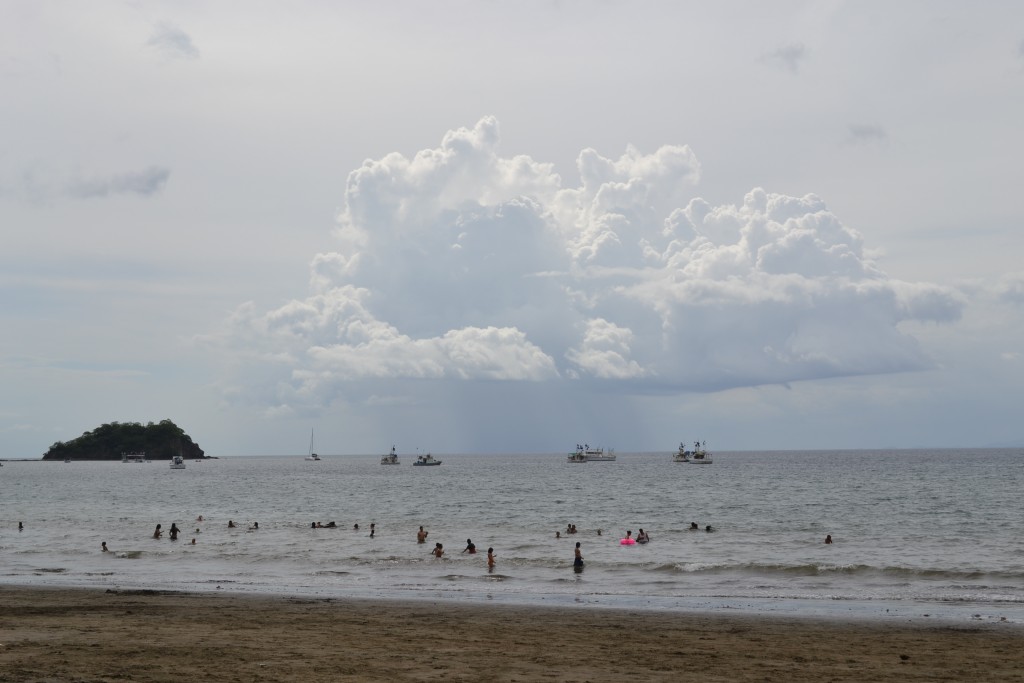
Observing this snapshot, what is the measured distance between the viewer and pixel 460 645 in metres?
24.4

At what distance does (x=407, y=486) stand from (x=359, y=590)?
105326mm

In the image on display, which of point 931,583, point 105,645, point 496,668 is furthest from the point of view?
point 931,583

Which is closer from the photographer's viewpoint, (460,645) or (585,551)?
(460,645)

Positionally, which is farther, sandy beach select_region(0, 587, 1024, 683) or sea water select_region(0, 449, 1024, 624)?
sea water select_region(0, 449, 1024, 624)

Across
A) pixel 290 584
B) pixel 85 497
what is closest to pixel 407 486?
pixel 85 497

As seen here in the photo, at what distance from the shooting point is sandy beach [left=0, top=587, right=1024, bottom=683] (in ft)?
67.1

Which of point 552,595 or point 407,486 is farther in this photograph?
point 407,486

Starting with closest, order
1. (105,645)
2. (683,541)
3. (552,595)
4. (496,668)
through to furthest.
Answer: (496,668) → (105,645) → (552,595) → (683,541)

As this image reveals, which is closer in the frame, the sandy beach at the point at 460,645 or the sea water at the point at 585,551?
the sandy beach at the point at 460,645

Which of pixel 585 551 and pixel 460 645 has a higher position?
pixel 460 645

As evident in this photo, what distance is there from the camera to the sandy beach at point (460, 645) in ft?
67.1

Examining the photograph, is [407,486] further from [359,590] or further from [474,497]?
[359,590]

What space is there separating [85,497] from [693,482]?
8310 centimetres

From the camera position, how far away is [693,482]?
468 feet
